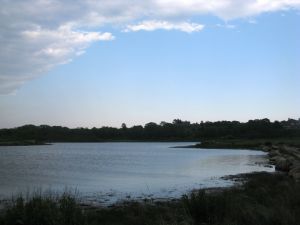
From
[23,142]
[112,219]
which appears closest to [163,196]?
[112,219]

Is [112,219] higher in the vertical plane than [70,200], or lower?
lower

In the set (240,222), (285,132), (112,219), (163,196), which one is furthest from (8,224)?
(285,132)

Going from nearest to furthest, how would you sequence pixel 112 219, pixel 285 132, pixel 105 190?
1. pixel 112 219
2. pixel 105 190
3. pixel 285 132

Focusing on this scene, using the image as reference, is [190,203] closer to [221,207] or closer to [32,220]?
[221,207]

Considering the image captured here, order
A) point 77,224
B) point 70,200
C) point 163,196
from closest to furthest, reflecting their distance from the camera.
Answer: point 77,224, point 70,200, point 163,196

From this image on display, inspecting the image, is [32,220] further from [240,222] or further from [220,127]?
[220,127]

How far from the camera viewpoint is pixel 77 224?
1085 cm

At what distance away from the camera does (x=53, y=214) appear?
36.0ft

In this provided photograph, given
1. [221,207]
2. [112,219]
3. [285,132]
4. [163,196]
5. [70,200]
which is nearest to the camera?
[70,200]

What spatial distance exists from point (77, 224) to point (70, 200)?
3.59ft

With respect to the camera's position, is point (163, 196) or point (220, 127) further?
point (220, 127)

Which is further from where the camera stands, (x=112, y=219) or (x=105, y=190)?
(x=105, y=190)

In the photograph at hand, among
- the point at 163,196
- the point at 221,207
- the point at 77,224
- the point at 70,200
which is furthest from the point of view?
the point at 163,196

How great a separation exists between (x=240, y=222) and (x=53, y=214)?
4.34m
